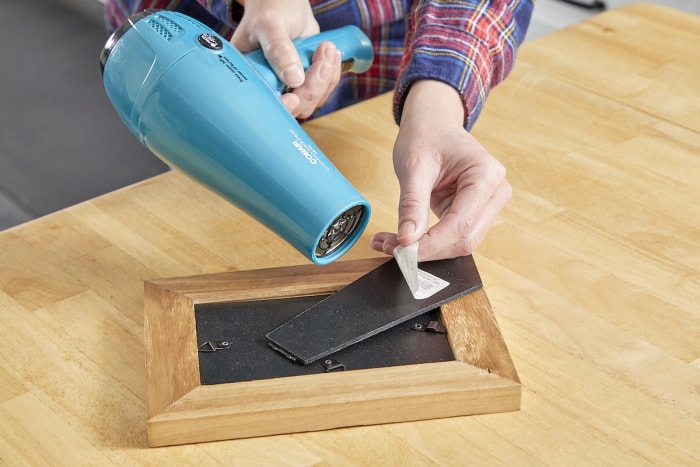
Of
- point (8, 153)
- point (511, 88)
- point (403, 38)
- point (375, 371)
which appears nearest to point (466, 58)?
point (511, 88)

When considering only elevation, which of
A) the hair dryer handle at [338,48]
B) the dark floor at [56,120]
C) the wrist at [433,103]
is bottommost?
the dark floor at [56,120]

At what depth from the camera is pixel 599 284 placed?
0.88 m

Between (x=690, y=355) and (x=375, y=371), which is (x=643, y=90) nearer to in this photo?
(x=690, y=355)

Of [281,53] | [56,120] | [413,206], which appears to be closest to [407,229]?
[413,206]

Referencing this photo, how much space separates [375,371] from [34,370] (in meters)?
0.30

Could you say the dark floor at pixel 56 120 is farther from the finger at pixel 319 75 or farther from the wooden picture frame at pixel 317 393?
the wooden picture frame at pixel 317 393

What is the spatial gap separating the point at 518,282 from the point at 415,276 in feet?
0.41

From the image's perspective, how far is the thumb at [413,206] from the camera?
0.83 metres

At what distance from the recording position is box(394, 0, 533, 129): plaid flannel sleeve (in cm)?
102

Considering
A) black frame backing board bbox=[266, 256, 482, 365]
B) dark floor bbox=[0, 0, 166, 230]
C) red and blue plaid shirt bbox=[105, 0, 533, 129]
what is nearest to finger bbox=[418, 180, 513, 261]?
black frame backing board bbox=[266, 256, 482, 365]

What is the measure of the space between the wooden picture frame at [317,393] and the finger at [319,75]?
12.9 inches

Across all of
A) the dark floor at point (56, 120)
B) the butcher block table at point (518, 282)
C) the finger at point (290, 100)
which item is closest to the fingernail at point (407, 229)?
the butcher block table at point (518, 282)

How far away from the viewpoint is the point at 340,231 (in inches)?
32.5

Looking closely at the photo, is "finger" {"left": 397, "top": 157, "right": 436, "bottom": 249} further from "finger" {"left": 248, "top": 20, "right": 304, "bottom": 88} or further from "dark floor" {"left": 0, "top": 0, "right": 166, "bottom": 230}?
"dark floor" {"left": 0, "top": 0, "right": 166, "bottom": 230}
